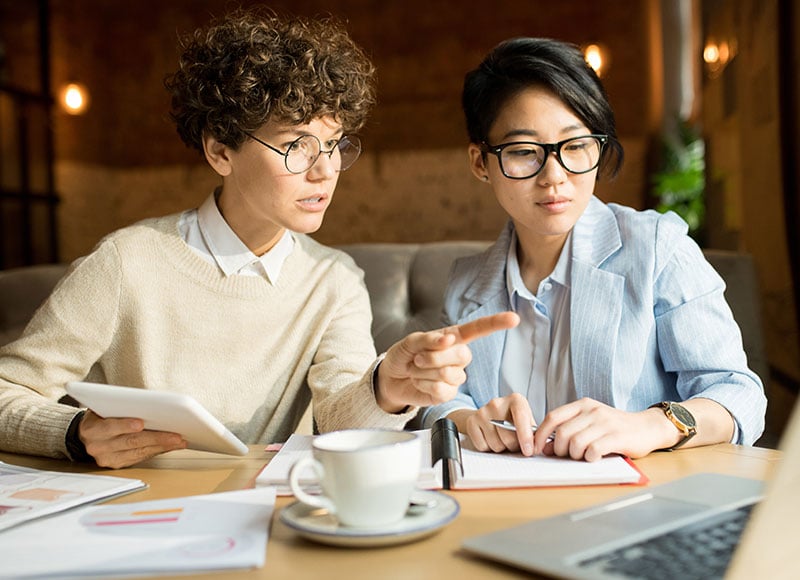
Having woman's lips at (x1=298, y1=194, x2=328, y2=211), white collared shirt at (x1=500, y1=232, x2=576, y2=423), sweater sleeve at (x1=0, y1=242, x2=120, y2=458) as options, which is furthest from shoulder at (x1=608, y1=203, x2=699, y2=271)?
sweater sleeve at (x1=0, y1=242, x2=120, y2=458)

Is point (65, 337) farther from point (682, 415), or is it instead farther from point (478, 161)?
point (682, 415)

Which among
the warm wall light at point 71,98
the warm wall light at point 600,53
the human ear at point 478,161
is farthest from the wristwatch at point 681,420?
the warm wall light at point 71,98

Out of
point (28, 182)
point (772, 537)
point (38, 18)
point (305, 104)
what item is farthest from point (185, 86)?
point (38, 18)

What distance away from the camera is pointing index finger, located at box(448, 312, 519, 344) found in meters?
0.99

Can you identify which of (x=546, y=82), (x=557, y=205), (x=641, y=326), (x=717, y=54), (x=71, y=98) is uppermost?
(x=71, y=98)

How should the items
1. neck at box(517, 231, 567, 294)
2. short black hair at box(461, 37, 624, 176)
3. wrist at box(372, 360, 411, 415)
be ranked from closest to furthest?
1. wrist at box(372, 360, 411, 415)
2. short black hair at box(461, 37, 624, 176)
3. neck at box(517, 231, 567, 294)

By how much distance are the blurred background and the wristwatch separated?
460 cm

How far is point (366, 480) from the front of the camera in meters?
0.76

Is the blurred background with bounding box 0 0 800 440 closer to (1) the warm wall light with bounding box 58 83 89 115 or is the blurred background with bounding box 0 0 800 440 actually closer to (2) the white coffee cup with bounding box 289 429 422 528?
(1) the warm wall light with bounding box 58 83 89 115

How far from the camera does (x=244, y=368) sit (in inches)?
64.1

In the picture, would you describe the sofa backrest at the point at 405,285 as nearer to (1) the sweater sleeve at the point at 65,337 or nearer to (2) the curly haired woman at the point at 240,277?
(2) the curly haired woman at the point at 240,277

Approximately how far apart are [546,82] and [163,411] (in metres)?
0.92

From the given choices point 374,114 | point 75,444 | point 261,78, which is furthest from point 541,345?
point 374,114

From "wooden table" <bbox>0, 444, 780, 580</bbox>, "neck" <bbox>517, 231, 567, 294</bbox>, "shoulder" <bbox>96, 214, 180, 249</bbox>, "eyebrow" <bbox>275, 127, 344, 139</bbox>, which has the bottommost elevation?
"wooden table" <bbox>0, 444, 780, 580</bbox>
